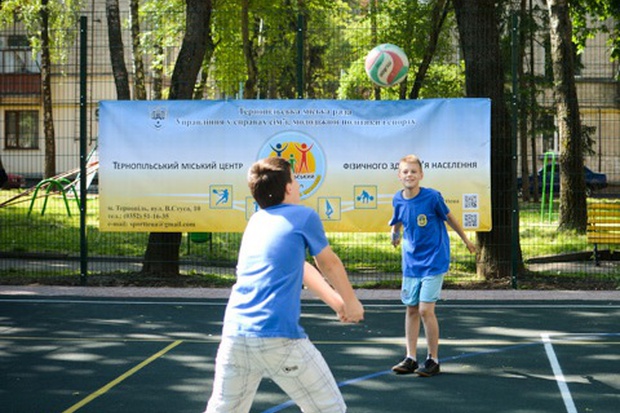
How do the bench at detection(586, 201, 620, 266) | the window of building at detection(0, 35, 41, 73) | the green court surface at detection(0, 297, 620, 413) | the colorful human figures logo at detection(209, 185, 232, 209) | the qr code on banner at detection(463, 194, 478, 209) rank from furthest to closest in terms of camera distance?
the window of building at detection(0, 35, 41, 73) → the bench at detection(586, 201, 620, 266) → the colorful human figures logo at detection(209, 185, 232, 209) → the qr code on banner at detection(463, 194, 478, 209) → the green court surface at detection(0, 297, 620, 413)

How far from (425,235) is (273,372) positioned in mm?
3741

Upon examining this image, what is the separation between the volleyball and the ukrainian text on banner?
48 cm

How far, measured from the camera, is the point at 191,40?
15.1 m

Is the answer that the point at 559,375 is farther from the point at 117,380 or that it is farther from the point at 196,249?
the point at 196,249

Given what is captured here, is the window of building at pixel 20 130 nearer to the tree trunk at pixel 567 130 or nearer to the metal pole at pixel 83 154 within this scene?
the metal pole at pixel 83 154

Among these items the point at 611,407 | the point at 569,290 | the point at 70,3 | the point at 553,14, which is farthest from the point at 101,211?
the point at 70,3

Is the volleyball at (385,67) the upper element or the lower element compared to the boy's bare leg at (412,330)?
upper

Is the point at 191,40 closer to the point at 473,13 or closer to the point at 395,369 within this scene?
the point at 473,13

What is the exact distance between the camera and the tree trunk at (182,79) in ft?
48.6

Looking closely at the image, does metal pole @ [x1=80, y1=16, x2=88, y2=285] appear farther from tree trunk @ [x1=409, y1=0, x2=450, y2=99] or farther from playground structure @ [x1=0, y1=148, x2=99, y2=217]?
tree trunk @ [x1=409, y1=0, x2=450, y2=99]

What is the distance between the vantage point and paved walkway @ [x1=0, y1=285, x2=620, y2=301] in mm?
13211

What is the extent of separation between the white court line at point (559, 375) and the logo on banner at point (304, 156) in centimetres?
439

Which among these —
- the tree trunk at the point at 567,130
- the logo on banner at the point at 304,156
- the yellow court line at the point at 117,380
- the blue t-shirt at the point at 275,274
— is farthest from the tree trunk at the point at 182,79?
the blue t-shirt at the point at 275,274

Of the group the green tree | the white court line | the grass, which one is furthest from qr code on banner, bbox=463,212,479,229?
the green tree
